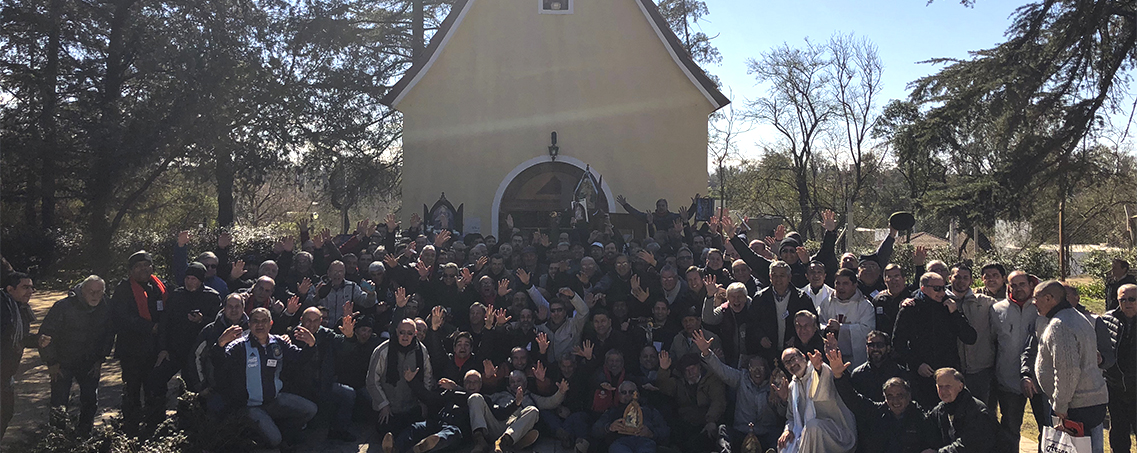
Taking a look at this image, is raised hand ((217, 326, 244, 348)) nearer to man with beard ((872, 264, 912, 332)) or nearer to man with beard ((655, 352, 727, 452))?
man with beard ((655, 352, 727, 452))

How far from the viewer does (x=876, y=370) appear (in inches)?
210

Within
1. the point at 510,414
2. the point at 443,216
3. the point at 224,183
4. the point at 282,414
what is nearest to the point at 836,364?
the point at 510,414

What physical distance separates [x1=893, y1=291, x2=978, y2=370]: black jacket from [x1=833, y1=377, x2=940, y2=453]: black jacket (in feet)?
2.10

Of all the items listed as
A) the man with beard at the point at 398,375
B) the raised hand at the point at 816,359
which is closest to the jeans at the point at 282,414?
the man with beard at the point at 398,375

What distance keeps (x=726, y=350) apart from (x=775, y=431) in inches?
36.8

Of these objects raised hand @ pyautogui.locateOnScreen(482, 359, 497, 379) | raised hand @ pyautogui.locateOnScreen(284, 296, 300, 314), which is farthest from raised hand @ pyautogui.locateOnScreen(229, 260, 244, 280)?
raised hand @ pyautogui.locateOnScreen(482, 359, 497, 379)

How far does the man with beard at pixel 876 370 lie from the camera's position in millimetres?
5270

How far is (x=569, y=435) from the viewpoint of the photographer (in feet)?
20.5

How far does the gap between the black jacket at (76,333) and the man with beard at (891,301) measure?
655 centimetres

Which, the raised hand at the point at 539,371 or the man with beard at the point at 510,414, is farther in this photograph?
the raised hand at the point at 539,371

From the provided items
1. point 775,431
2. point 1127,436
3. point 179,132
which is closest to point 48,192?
point 179,132

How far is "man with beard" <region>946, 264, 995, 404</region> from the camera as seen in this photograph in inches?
225

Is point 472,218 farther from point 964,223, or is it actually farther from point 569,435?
point 964,223

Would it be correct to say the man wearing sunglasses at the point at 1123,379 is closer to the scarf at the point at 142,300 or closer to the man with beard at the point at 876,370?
the man with beard at the point at 876,370
